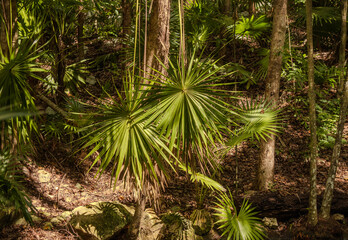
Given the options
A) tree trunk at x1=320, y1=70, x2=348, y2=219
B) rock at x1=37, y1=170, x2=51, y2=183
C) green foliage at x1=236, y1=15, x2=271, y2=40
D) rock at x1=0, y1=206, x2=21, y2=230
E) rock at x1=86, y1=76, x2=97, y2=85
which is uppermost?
green foliage at x1=236, y1=15, x2=271, y2=40

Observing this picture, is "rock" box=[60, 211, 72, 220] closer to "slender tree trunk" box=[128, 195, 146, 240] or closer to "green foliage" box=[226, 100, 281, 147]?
"slender tree trunk" box=[128, 195, 146, 240]

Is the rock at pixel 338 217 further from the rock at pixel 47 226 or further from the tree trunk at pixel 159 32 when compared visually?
the rock at pixel 47 226

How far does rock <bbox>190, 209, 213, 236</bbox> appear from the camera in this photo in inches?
177

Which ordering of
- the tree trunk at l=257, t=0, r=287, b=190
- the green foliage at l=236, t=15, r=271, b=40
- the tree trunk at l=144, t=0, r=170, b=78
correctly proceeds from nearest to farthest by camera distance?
1. the tree trunk at l=144, t=0, r=170, b=78
2. the tree trunk at l=257, t=0, r=287, b=190
3. the green foliage at l=236, t=15, r=271, b=40

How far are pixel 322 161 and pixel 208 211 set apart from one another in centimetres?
263

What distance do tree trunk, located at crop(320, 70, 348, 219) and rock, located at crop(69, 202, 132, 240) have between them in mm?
2816

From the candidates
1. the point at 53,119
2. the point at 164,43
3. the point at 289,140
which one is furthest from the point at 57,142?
the point at 289,140

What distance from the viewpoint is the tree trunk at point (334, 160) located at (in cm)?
388

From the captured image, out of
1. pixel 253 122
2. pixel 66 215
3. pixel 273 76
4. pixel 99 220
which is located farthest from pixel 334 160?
pixel 66 215

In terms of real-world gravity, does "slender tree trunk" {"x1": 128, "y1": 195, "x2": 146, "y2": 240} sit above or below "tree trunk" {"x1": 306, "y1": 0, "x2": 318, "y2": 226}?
below

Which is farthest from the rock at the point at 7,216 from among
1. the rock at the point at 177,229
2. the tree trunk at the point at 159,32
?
the tree trunk at the point at 159,32

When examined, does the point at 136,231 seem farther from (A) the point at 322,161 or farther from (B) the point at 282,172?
(A) the point at 322,161

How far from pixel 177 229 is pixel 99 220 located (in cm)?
111

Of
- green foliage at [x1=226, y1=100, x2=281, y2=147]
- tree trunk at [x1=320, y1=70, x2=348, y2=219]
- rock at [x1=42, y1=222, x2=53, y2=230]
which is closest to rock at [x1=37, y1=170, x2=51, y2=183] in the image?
rock at [x1=42, y1=222, x2=53, y2=230]
